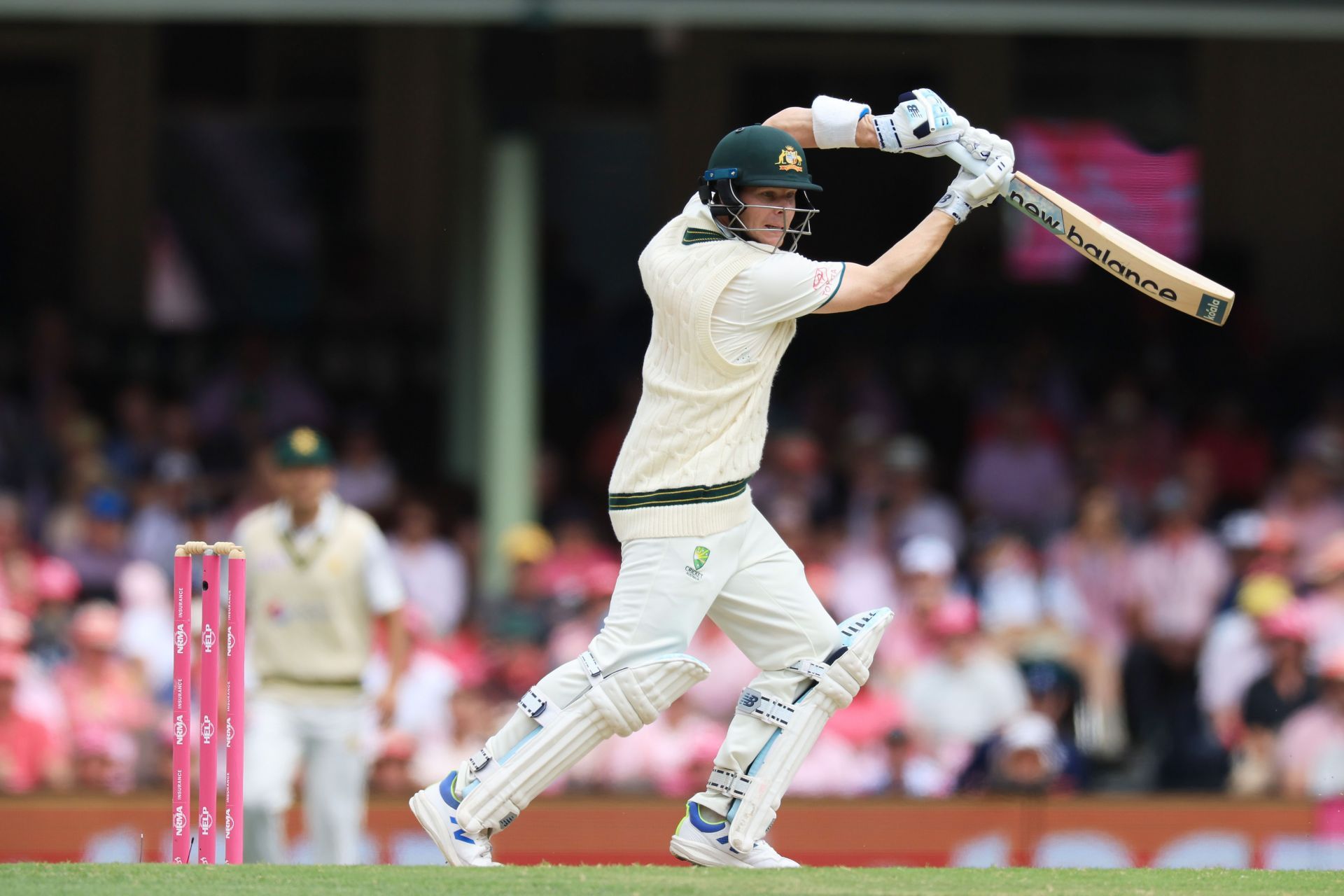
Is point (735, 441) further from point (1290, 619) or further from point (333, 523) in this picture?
point (1290, 619)

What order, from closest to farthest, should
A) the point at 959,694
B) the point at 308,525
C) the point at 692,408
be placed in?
the point at 692,408
the point at 308,525
the point at 959,694

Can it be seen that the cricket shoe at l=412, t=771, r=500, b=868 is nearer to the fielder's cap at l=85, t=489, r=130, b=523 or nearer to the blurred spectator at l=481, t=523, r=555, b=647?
the blurred spectator at l=481, t=523, r=555, b=647

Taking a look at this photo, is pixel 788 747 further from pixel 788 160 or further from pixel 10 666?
pixel 10 666

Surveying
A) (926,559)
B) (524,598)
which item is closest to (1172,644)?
(926,559)

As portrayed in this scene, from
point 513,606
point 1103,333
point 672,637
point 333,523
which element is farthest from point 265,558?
point 1103,333

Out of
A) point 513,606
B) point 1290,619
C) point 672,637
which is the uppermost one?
point 513,606

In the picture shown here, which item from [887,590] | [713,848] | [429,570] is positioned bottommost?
[713,848]

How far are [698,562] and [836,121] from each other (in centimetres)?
119

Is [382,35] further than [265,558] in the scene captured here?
Yes

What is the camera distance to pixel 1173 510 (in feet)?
30.5

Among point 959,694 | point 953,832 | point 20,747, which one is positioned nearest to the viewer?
point 953,832

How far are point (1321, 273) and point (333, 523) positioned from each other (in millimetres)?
7882

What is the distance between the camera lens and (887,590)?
29.5 feet

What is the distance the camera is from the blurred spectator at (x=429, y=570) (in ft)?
30.6
